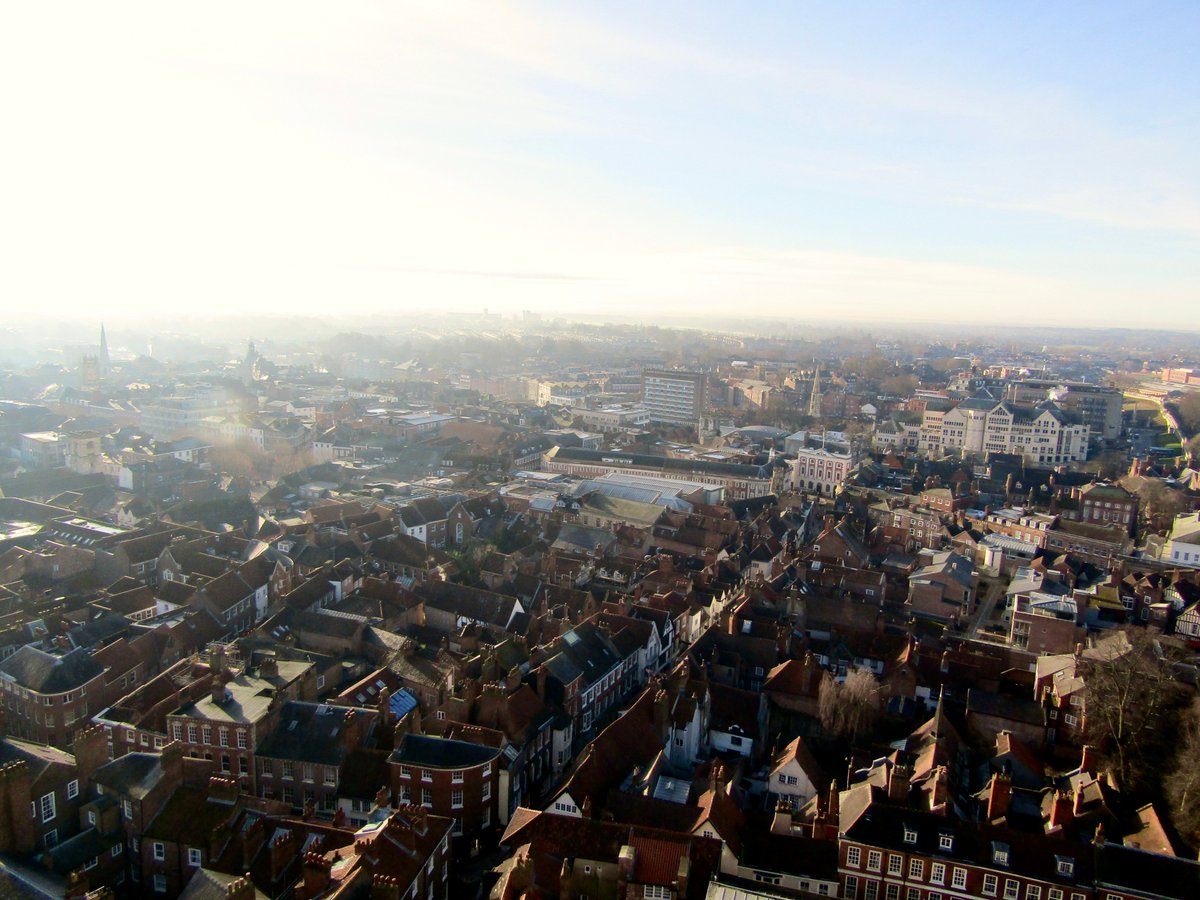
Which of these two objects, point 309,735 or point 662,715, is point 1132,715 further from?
point 309,735

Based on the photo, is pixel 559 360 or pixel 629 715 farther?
pixel 559 360

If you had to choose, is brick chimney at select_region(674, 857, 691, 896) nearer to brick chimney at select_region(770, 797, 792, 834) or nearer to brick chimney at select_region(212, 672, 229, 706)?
brick chimney at select_region(770, 797, 792, 834)

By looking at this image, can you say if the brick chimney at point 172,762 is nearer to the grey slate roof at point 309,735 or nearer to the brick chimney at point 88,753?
the brick chimney at point 88,753

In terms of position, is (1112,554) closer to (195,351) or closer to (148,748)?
(148,748)

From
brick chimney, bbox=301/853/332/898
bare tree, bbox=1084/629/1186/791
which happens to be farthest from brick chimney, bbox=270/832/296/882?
bare tree, bbox=1084/629/1186/791

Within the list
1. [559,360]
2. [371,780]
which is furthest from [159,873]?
[559,360]

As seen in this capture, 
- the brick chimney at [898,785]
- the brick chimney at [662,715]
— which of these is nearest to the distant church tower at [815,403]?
the brick chimney at [662,715]

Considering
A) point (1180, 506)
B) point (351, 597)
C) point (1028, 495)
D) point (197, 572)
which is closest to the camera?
point (351, 597)
